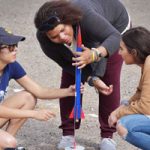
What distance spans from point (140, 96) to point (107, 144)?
2.57 feet

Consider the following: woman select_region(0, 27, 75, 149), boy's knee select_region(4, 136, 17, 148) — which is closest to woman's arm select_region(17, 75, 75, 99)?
woman select_region(0, 27, 75, 149)

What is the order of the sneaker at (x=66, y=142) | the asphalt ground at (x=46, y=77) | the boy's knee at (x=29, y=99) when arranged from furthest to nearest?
the asphalt ground at (x=46, y=77) → the sneaker at (x=66, y=142) → the boy's knee at (x=29, y=99)

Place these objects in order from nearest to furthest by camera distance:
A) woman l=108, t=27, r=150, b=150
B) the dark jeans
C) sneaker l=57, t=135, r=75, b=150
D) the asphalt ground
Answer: woman l=108, t=27, r=150, b=150, the dark jeans, sneaker l=57, t=135, r=75, b=150, the asphalt ground

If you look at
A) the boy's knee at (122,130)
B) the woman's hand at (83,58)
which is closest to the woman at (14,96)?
the woman's hand at (83,58)

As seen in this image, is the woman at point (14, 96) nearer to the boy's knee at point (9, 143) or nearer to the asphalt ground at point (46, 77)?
the boy's knee at point (9, 143)

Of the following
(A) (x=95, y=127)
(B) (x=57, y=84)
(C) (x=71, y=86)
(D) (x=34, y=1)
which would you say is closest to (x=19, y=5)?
(D) (x=34, y=1)

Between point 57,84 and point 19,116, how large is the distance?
240 centimetres

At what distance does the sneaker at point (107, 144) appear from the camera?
13.7 feet

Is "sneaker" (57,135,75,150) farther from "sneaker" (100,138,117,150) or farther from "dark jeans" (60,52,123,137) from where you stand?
"sneaker" (100,138,117,150)

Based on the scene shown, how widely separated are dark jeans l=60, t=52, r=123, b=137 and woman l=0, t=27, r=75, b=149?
363 mm

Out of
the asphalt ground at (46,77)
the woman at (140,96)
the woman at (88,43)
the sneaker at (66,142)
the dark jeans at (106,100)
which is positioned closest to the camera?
the woman at (140,96)

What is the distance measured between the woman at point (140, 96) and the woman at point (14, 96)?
21.2 inches

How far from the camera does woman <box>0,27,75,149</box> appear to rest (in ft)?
11.8

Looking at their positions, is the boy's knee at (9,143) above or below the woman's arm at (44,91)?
below
